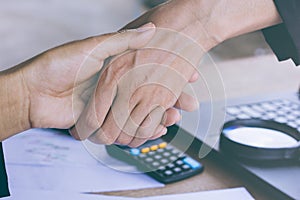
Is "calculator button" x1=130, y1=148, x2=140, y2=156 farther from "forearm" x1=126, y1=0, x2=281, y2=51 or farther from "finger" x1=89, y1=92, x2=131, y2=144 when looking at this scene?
"forearm" x1=126, y1=0, x2=281, y2=51

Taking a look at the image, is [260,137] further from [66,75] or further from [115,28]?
[115,28]

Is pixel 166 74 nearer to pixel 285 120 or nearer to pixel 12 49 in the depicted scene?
pixel 285 120

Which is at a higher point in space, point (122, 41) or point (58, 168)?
point (122, 41)

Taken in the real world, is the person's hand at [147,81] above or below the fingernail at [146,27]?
below

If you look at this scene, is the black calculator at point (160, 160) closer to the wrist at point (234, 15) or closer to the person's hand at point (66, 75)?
the person's hand at point (66, 75)

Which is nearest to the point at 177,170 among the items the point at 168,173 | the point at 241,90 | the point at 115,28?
the point at 168,173

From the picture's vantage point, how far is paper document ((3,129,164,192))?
82 centimetres

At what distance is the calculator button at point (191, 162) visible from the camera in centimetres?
85

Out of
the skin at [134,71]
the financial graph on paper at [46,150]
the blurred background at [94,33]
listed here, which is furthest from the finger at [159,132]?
the blurred background at [94,33]

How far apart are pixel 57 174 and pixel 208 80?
37 cm

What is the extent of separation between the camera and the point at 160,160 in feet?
2.81

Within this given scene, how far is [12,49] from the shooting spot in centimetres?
239

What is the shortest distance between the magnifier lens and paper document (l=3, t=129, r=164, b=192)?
0.49 feet

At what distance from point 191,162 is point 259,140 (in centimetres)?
11
